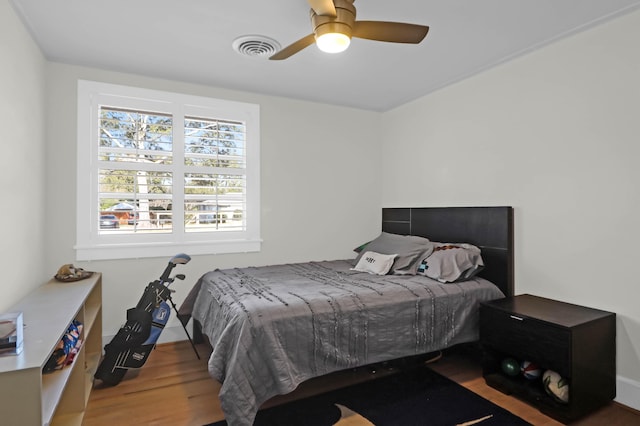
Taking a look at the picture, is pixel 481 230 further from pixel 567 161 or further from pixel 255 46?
pixel 255 46

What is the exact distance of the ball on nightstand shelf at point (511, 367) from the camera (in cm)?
256

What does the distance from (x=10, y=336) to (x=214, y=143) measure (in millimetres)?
2611

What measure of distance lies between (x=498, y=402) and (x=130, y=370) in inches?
106

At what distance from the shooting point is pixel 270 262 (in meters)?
4.01

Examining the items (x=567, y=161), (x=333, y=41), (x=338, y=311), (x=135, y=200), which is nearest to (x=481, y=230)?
(x=567, y=161)

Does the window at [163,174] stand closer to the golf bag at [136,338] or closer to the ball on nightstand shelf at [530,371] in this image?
the golf bag at [136,338]

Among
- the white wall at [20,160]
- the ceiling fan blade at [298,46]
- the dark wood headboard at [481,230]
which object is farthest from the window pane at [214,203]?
the dark wood headboard at [481,230]

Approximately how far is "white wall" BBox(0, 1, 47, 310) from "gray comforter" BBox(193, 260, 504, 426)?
3.99 ft

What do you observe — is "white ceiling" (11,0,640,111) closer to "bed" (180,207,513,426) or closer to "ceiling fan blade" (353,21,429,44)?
"ceiling fan blade" (353,21,429,44)

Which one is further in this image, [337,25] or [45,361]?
[337,25]

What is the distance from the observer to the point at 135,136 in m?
3.41

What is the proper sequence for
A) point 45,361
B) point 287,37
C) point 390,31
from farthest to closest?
point 287,37 < point 390,31 < point 45,361

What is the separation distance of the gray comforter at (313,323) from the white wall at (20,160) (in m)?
1.22

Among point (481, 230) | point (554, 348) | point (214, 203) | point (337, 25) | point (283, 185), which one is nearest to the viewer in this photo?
point (337, 25)
